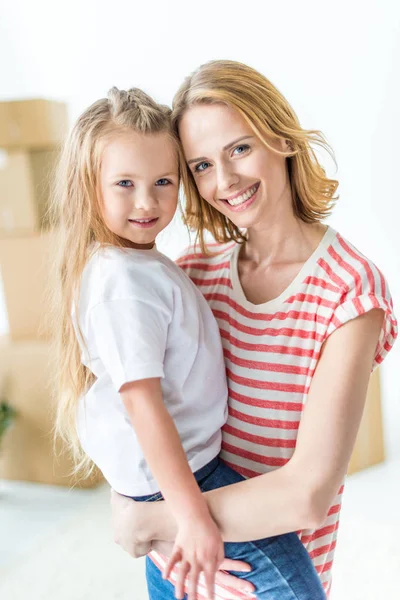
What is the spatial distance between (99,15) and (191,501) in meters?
2.68

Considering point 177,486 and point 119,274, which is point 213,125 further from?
point 177,486

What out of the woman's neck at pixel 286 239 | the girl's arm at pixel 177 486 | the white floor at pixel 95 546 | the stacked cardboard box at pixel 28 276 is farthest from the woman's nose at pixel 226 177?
the stacked cardboard box at pixel 28 276

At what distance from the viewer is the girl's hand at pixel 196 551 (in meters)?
0.98

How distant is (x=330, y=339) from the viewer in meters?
1.01

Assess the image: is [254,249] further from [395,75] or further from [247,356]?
[395,75]

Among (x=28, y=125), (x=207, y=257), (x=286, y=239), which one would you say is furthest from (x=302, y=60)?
(x=286, y=239)

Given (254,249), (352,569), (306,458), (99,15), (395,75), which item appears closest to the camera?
(306,458)

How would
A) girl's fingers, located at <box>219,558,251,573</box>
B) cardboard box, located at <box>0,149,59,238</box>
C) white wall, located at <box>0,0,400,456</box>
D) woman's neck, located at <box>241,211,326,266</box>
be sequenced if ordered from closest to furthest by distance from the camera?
1. girl's fingers, located at <box>219,558,251,573</box>
2. woman's neck, located at <box>241,211,326,266</box>
3. white wall, located at <box>0,0,400,456</box>
4. cardboard box, located at <box>0,149,59,238</box>

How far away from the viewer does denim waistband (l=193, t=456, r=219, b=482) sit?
1122 mm

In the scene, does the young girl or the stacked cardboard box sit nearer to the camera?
the young girl

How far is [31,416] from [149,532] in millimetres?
2139

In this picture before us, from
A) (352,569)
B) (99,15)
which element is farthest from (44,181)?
(352,569)

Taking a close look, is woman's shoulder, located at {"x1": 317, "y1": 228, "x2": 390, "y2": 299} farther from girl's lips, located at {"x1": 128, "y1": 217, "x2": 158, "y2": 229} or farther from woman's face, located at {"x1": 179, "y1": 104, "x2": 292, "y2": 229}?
→ girl's lips, located at {"x1": 128, "y1": 217, "x2": 158, "y2": 229}

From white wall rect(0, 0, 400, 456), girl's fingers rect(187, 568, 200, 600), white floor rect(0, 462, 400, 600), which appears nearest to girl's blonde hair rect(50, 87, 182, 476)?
girl's fingers rect(187, 568, 200, 600)
